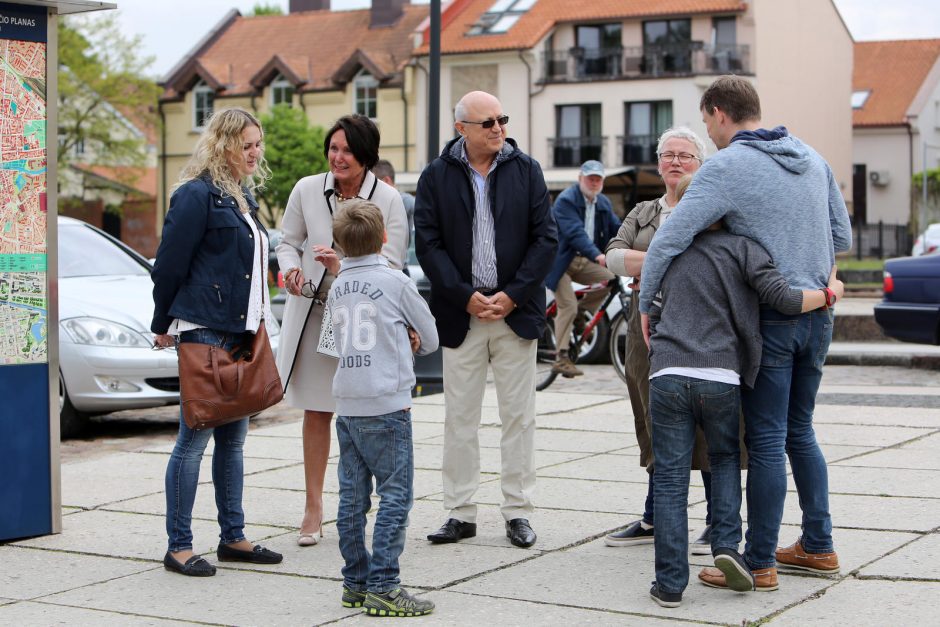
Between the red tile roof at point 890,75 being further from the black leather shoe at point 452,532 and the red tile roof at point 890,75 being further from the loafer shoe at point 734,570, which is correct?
the loafer shoe at point 734,570

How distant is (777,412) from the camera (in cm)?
515

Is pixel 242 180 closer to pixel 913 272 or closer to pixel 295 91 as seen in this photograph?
pixel 913 272

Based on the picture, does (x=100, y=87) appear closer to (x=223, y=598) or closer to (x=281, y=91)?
(x=281, y=91)

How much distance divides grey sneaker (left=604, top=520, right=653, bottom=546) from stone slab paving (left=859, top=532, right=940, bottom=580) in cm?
99

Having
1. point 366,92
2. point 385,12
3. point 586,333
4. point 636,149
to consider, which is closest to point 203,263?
point 586,333

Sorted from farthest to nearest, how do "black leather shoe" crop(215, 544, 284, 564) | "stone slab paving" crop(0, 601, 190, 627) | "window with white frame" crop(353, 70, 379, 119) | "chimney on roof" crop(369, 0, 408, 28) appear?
"chimney on roof" crop(369, 0, 408, 28), "window with white frame" crop(353, 70, 379, 119), "black leather shoe" crop(215, 544, 284, 564), "stone slab paving" crop(0, 601, 190, 627)

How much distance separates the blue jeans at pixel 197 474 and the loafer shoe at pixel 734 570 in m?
2.03

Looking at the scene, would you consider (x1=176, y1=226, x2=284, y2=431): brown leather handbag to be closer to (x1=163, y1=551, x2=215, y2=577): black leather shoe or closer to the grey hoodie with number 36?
(x1=163, y1=551, x2=215, y2=577): black leather shoe

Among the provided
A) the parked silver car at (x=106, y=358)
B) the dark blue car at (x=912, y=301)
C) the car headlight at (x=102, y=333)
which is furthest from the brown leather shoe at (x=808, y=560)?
the dark blue car at (x=912, y=301)

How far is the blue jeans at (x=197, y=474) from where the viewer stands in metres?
5.74

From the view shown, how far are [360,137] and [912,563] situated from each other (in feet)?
9.56

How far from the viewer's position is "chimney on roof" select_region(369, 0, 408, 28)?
60594mm

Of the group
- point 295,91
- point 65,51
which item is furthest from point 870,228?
point 65,51

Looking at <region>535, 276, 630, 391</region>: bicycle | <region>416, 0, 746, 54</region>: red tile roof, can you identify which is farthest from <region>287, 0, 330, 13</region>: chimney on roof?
<region>535, 276, 630, 391</region>: bicycle
